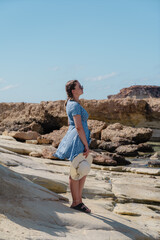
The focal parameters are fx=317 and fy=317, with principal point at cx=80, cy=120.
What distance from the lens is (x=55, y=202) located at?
148 inches

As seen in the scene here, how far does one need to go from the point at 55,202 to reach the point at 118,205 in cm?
179

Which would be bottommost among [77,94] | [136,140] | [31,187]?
[136,140]

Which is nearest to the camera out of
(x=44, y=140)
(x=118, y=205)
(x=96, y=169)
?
(x=118, y=205)

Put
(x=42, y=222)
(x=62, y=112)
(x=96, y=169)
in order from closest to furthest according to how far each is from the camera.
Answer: (x=42, y=222)
(x=96, y=169)
(x=62, y=112)

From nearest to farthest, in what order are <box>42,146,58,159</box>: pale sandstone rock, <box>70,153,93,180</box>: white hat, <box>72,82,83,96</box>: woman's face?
<box>70,153,93,180</box>: white hat → <box>72,82,83,96</box>: woman's face → <box>42,146,58,159</box>: pale sandstone rock

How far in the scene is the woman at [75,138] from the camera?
3604 millimetres

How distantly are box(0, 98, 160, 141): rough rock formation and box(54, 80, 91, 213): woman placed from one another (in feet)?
53.1

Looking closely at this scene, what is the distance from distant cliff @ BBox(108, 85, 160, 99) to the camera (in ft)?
262

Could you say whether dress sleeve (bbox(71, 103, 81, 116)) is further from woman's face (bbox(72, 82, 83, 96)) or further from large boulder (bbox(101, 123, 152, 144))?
large boulder (bbox(101, 123, 152, 144))

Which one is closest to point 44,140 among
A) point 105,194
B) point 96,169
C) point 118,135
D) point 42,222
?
point 118,135

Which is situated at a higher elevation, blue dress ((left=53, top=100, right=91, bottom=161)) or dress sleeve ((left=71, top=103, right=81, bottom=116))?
dress sleeve ((left=71, top=103, right=81, bottom=116))

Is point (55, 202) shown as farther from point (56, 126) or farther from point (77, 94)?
point (56, 126)

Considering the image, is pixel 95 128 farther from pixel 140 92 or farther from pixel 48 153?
pixel 140 92

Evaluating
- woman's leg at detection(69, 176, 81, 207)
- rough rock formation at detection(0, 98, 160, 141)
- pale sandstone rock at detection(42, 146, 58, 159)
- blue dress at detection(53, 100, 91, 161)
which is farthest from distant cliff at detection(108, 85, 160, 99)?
woman's leg at detection(69, 176, 81, 207)
